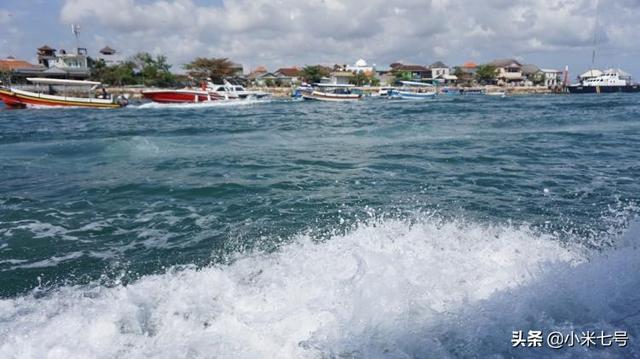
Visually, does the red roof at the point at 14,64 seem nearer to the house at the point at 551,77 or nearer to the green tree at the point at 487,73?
the green tree at the point at 487,73

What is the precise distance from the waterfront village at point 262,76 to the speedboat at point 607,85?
5.67 meters

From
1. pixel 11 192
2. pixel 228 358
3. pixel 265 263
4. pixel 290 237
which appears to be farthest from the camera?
pixel 11 192

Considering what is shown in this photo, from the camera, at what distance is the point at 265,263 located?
5.32 metres

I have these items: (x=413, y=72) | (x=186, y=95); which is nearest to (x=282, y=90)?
(x=186, y=95)

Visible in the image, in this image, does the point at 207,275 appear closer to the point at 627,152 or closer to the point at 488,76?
the point at 627,152

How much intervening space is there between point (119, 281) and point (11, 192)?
606 cm

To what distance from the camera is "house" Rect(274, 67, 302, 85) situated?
308 feet

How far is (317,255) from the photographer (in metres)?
5.42

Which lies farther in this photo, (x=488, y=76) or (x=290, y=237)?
(x=488, y=76)

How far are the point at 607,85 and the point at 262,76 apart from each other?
67.4 meters

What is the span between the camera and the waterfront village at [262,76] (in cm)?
6925

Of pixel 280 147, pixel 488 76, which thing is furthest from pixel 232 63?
pixel 280 147

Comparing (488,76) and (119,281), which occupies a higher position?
(488,76)

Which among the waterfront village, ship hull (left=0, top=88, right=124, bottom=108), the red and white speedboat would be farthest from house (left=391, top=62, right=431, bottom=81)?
ship hull (left=0, top=88, right=124, bottom=108)
